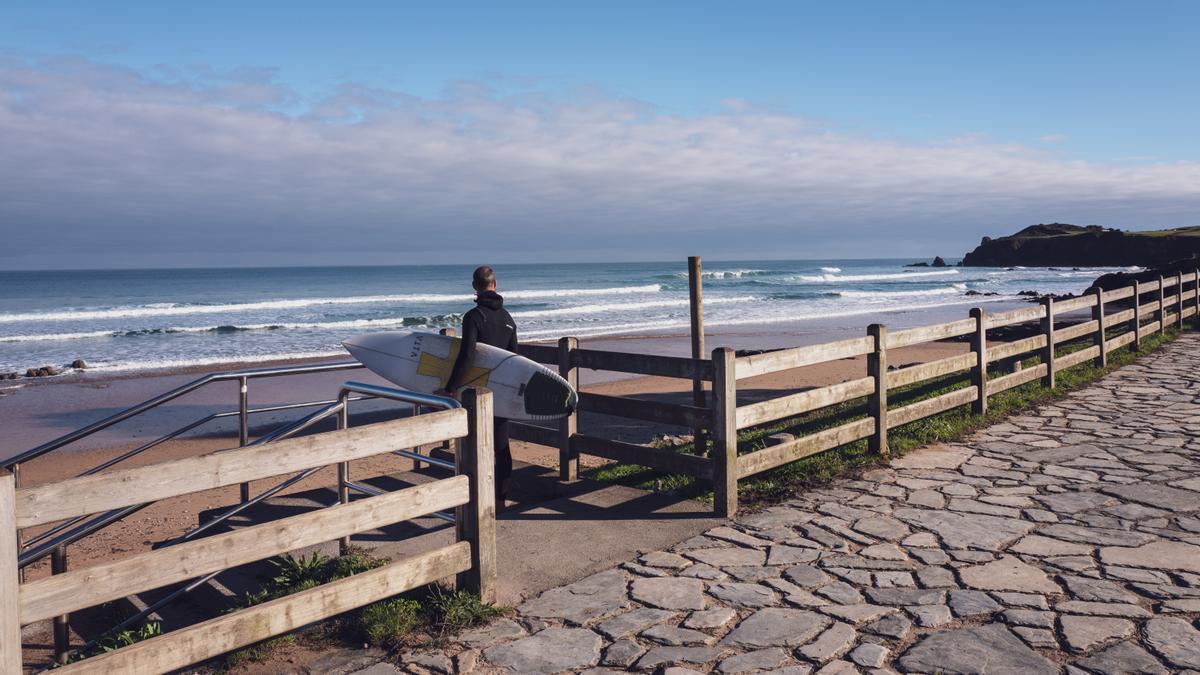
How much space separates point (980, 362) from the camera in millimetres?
9477

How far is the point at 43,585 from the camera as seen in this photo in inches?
120

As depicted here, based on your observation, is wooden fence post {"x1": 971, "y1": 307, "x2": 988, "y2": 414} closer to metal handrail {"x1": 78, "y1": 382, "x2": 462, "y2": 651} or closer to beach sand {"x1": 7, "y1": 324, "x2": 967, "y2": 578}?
beach sand {"x1": 7, "y1": 324, "x2": 967, "y2": 578}

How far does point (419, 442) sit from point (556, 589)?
4.27ft

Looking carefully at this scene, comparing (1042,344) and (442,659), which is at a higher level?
(1042,344)

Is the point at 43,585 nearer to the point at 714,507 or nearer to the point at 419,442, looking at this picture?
the point at 419,442

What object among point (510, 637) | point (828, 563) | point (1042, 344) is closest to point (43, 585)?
point (510, 637)

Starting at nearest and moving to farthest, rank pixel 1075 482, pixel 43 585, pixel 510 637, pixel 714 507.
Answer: pixel 43 585, pixel 510 637, pixel 714 507, pixel 1075 482

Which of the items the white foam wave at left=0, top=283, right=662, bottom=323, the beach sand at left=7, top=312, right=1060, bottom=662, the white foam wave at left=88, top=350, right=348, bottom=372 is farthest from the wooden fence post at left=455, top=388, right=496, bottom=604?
the white foam wave at left=0, top=283, right=662, bottom=323

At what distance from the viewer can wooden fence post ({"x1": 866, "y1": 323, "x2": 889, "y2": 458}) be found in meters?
7.80

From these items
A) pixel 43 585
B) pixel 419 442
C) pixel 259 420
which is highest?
pixel 419 442

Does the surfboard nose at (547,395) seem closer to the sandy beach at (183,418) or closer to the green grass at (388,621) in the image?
the sandy beach at (183,418)

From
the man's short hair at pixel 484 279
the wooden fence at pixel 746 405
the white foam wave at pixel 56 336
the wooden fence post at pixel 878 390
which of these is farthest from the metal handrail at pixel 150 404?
the white foam wave at pixel 56 336

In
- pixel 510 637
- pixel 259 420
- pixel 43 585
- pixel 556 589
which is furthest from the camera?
pixel 259 420

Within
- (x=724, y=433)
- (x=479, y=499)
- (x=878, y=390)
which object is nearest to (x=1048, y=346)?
(x=878, y=390)
